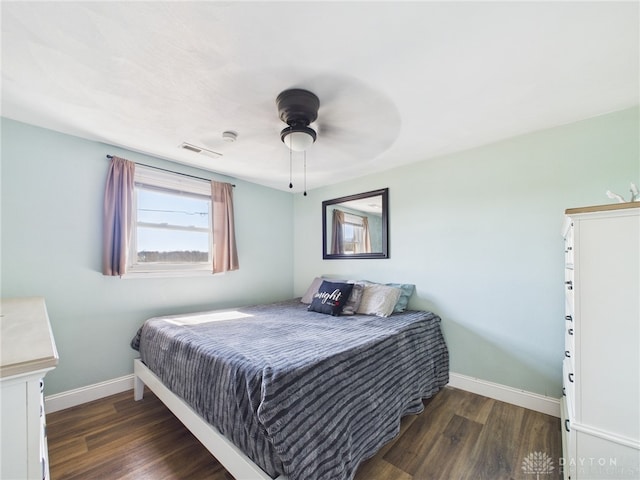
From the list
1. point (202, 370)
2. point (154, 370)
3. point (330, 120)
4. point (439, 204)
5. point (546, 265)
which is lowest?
point (154, 370)

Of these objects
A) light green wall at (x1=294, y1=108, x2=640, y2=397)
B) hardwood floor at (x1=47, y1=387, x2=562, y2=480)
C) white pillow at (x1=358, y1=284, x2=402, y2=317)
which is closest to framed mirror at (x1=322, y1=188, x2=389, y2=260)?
light green wall at (x1=294, y1=108, x2=640, y2=397)

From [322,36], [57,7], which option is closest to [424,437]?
[322,36]

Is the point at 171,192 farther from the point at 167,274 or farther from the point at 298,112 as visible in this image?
the point at 298,112

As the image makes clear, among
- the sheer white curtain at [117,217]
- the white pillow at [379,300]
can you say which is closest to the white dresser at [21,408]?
the sheer white curtain at [117,217]

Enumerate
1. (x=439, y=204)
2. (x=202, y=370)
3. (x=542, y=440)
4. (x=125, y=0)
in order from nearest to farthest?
(x=125, y=0) < (x=202, y=370) < (x=542, y=440) < (x=439, y=204)

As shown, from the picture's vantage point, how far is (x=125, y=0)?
103 centimetres

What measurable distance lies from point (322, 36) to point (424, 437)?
2482mm

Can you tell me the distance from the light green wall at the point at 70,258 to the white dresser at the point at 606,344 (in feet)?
10.3

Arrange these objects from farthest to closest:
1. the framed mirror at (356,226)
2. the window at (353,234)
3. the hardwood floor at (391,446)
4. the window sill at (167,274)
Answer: the window at (353,234) < the framed mirror at (356,226) < the window sill at (167,274) < the hardwood floor at (391,446)

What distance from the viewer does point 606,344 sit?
112 cm

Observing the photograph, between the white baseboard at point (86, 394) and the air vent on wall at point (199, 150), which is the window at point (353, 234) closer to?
the air vent on wall at point (199, 150)

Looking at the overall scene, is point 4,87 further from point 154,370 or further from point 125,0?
point 154,370

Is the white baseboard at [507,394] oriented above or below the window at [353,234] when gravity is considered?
below

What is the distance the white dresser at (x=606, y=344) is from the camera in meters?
1.07
